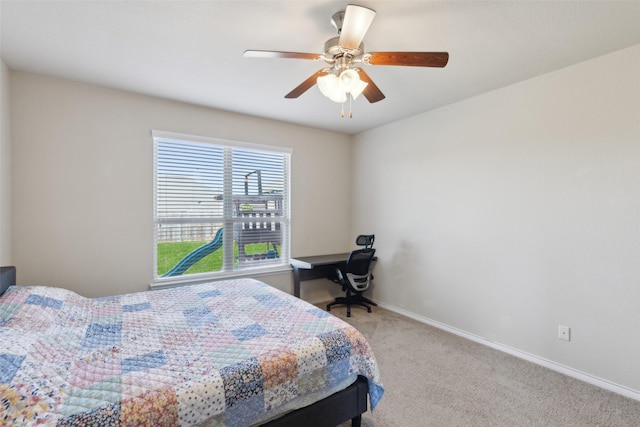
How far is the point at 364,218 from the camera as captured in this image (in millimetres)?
4293

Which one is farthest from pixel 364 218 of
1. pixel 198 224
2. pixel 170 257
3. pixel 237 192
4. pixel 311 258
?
pixel 170 257

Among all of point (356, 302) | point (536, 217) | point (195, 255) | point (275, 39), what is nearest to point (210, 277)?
point (195, 255)

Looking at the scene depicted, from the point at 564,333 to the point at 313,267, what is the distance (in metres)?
2.45

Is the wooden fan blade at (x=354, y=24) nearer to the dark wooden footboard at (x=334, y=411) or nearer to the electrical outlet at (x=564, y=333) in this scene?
the dark wooden footboard at (x=334, y=411)

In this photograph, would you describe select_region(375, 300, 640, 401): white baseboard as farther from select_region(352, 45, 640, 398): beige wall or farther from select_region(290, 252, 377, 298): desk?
select_region(290, 252, 377, 298): desk

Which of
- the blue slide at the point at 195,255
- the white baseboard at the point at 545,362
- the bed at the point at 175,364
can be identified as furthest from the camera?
the blue slide at the point at 195,255

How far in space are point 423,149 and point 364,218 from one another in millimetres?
1314

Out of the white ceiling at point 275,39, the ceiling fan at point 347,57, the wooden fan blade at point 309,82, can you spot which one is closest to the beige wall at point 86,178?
the white ceiling at point 275,39

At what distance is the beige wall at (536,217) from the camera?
211cm

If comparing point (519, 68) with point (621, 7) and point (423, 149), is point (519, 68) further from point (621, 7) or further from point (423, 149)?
point (423, 149)

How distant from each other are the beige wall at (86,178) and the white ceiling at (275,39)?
0.76ft

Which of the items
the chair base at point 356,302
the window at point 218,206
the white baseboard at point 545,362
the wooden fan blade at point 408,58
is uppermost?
the wooden fan blade at point 408,58

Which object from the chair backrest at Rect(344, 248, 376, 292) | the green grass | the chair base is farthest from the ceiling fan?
the chair base

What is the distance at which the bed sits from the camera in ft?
3.55
